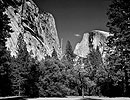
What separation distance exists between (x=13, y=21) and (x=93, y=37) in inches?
2854

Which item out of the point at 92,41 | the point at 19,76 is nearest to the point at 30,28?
the point at 19,76

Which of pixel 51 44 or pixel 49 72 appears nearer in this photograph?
pixel 49 72

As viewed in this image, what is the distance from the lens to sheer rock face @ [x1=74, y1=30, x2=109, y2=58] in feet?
412

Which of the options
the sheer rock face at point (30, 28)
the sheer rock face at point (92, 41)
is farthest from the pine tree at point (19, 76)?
the sheer rock face at point (92, 41)

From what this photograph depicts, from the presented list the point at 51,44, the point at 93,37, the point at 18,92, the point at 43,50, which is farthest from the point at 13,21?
the point at 93,37

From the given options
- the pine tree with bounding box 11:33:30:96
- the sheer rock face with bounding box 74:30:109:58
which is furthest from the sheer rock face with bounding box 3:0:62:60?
the sheer rock face with bounding box 74:30:109:58

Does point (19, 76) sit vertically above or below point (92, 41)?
below

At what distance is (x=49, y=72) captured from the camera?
124ft

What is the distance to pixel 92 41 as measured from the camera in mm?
132500

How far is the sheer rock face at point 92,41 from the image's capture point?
12544cm

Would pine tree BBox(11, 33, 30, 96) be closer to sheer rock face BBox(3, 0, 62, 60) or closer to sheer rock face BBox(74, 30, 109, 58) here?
sheer rock face BBox(3, 0, 62, 60)

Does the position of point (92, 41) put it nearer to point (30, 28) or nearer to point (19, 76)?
point (30, 28)

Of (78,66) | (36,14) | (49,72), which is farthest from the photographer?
(36,14)

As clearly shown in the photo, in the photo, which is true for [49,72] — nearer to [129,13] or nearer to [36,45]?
[129,13]
